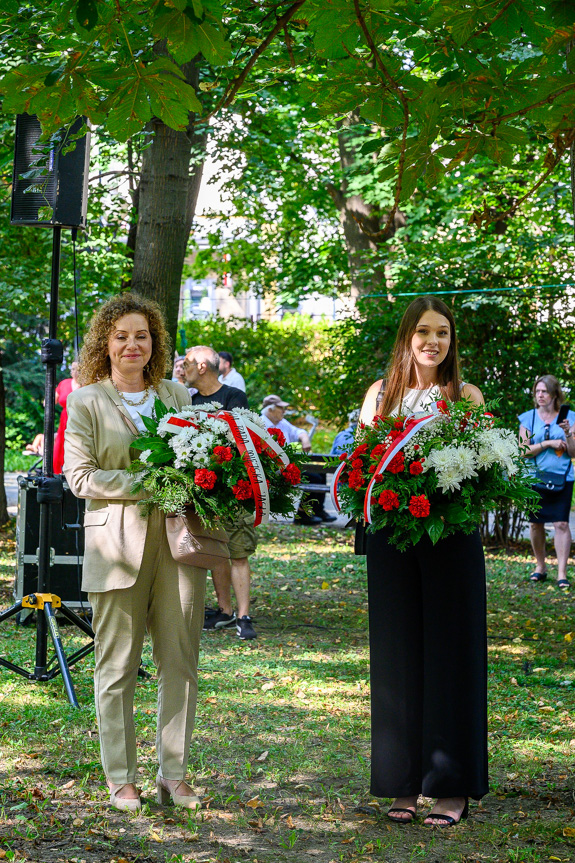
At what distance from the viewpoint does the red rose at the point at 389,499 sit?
3.74m

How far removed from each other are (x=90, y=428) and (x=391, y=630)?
1574 millimetres

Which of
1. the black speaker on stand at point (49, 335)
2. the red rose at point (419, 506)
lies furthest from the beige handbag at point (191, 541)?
the black speaker on stand at point (49, 335)

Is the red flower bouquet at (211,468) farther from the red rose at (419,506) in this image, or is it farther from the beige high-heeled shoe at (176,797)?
the beige high-heeled shoe at (176,797)

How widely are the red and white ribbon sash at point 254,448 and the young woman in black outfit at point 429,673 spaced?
1.67 ft

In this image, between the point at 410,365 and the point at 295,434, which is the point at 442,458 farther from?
the point at 295,434

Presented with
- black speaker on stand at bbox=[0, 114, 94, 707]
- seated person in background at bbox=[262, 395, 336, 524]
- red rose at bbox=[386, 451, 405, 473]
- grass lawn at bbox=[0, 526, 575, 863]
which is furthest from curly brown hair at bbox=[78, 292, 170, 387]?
seated person in background at bbox=[262, 395, 336, 524]

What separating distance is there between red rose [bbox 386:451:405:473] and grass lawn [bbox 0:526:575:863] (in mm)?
880

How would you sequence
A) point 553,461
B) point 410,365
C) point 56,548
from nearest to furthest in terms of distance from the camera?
1. point 410,365
2. point 56,548
3. point 553,461

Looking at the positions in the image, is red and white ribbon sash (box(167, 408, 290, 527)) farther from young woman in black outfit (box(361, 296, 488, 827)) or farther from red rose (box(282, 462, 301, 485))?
young woman in black outfit (box(361, 296, 488, 827))

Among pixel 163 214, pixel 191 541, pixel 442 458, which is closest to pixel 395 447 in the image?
pixel 442 458

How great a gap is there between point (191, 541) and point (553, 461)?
7.01 metres

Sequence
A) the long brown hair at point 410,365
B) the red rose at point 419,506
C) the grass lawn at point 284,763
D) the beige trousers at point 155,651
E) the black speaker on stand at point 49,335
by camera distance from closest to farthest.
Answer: the red rose at point 419,506 < the grass lawn at point 284,763 < the beige trousers at point 155,651 < the long brown hair at point 410,365 < the black speaker on stand at point 49,335

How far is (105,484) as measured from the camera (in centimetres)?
412

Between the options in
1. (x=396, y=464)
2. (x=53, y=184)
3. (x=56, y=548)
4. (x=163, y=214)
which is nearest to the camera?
(x=396, y=464)
